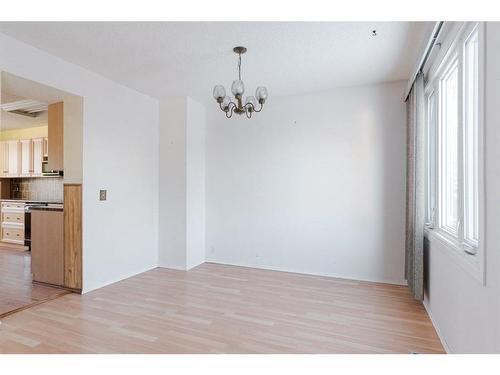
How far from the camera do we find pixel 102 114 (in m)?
3.97

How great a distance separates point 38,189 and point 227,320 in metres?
6.01

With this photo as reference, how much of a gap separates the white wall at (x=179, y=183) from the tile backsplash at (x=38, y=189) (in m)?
2.94

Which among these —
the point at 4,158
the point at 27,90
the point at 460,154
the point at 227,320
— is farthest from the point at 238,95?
the point at 4,158

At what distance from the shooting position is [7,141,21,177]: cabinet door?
6.73 metres

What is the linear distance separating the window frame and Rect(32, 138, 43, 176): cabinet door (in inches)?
280

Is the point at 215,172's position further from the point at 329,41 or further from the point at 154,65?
the point at 329,41

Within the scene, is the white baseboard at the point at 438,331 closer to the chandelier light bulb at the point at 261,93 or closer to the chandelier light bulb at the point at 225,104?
the chandelier light bulb at the point at 261,93

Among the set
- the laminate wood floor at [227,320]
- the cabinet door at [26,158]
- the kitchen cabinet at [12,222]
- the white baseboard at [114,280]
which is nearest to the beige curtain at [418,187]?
the laminate wood floor at [227,320]

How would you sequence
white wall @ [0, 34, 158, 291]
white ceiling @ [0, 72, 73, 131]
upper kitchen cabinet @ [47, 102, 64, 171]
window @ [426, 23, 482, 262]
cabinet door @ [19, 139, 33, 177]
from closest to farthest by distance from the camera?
1. window @ [426, 23, 482, 262]
2. white ceiling @ [0, 72, 73, 131]
3. white wall @ [0, 34, 158, 291]
4. upper kitchen cabinet @ [47, 102, 64, 171]
5. cabinet door @ [19, 139, 33, 177]

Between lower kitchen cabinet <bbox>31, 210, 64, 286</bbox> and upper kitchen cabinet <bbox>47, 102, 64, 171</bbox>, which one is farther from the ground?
upper kitchen cabinet <bbox>47, 102, 64, 171</bbox>

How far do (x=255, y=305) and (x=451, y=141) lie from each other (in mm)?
2510

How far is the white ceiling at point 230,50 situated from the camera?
2682 millimetres

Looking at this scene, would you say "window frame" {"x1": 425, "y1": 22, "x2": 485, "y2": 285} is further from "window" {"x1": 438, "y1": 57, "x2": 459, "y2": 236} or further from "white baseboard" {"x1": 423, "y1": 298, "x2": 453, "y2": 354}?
"white baseboard" {"x1": 423, "y1": 298, "x2": 453, "y2": 354}

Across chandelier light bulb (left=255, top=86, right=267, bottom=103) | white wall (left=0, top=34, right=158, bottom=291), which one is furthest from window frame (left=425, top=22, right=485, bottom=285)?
white wall (left=0, top=34, right=158, bottom=291)
